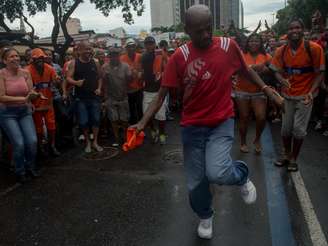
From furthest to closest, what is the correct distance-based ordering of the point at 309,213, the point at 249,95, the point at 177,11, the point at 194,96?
the point at 177,11
the point at 249,95
the point at 309,213
the point at 194,96

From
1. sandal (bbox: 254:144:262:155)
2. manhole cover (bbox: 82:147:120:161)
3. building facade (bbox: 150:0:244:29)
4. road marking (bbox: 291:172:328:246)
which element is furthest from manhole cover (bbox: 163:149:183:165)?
building facade (bbox: 150:0:244:29)

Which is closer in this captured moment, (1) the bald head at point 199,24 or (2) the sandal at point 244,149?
(1) the bald head at point 199,24

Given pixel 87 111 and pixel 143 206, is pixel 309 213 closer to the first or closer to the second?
pixel 143 206

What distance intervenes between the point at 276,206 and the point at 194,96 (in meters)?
1.69

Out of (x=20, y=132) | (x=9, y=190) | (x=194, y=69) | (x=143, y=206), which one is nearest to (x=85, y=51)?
(x=20, y=132)

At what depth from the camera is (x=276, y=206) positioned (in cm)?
413

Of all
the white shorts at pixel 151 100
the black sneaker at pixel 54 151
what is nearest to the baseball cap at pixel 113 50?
the white shorts at pixel 151 100

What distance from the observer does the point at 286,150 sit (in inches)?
213

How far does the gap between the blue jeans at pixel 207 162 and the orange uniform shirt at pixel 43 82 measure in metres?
3.57

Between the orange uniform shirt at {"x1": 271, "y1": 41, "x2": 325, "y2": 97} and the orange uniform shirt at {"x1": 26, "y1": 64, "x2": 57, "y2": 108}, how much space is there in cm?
354

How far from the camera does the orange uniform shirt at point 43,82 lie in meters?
6.19

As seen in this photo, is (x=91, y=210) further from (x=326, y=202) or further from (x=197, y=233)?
(x=326, y=202)

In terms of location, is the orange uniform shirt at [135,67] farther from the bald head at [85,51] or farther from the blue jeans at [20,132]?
the blue jeans at [20,132]

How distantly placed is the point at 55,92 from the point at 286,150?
13.2 feet
